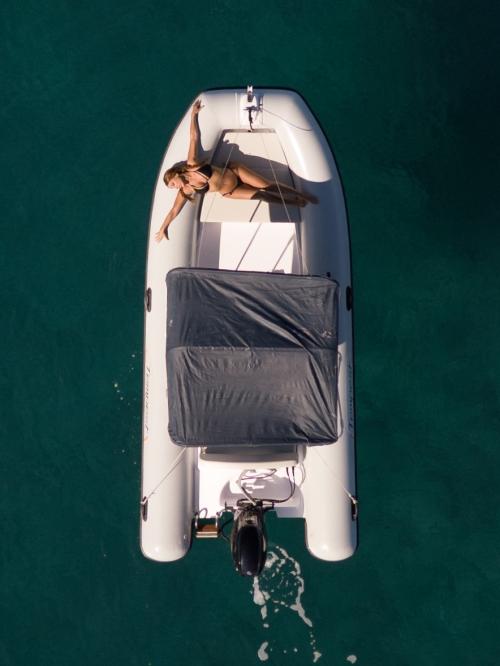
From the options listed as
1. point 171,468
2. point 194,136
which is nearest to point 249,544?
point 171,468

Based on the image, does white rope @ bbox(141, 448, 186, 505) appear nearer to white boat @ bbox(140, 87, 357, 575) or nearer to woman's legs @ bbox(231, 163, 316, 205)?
white boat @ bbox(140, 87, 357, 575)

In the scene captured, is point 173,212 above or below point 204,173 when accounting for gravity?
below

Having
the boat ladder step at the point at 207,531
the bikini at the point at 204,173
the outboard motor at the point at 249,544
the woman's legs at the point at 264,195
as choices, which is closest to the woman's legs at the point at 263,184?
the woman's legs at the point at 264,195

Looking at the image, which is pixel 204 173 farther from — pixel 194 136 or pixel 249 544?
pixel 249 544

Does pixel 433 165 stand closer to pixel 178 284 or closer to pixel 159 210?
pixel 159 210

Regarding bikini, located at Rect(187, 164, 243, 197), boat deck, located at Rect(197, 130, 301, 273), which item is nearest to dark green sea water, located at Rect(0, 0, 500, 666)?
boat deck, located at Rect(197, 130, 301, 273)

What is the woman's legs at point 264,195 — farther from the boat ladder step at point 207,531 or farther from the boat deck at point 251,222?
the boat ladder step at point 207,531
